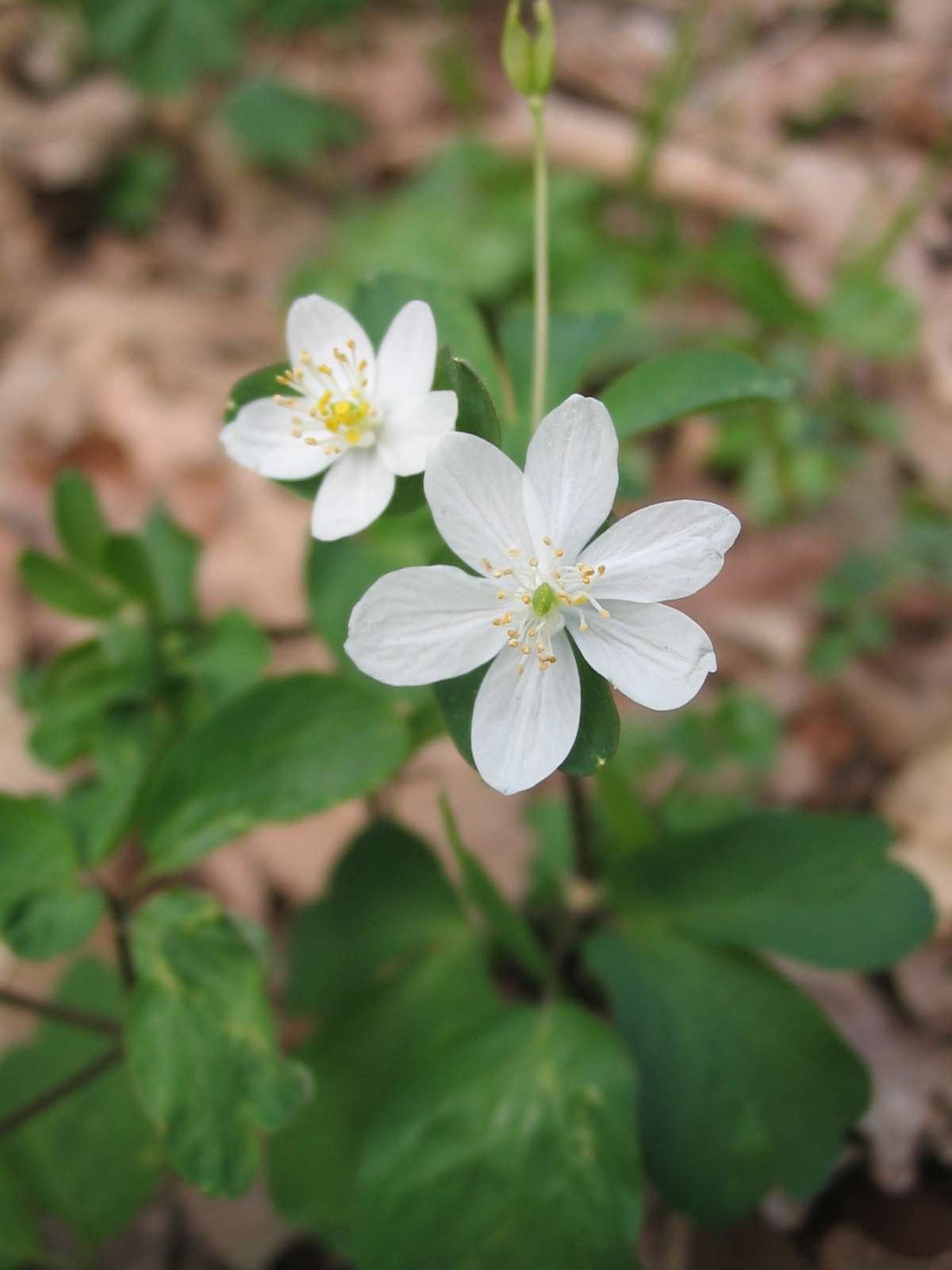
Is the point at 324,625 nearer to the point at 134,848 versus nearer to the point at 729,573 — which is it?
the point at 134,848

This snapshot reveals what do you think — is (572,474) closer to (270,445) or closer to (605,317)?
(270,445)

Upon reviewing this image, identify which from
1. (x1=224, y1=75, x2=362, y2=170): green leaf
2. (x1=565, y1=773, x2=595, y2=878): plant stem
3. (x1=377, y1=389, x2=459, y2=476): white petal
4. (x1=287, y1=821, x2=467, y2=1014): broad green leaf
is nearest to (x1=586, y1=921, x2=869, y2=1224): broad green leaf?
(x1=565, y1=773, x2=595, y2=878): plant stem

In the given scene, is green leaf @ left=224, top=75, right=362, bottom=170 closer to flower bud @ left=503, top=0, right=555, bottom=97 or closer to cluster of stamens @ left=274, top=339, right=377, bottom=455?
flower bud @ left=503, top=0, right=555, bottom=97

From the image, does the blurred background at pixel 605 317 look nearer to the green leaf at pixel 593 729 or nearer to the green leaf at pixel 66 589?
the green leaf at pixel 66 589

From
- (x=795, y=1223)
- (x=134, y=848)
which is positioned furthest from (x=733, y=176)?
(x=795, y=1223)

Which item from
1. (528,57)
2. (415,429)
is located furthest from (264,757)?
(528,57)

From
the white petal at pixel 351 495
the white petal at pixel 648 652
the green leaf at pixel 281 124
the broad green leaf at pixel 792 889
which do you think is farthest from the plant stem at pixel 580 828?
the green leaf at pixel 281 124
